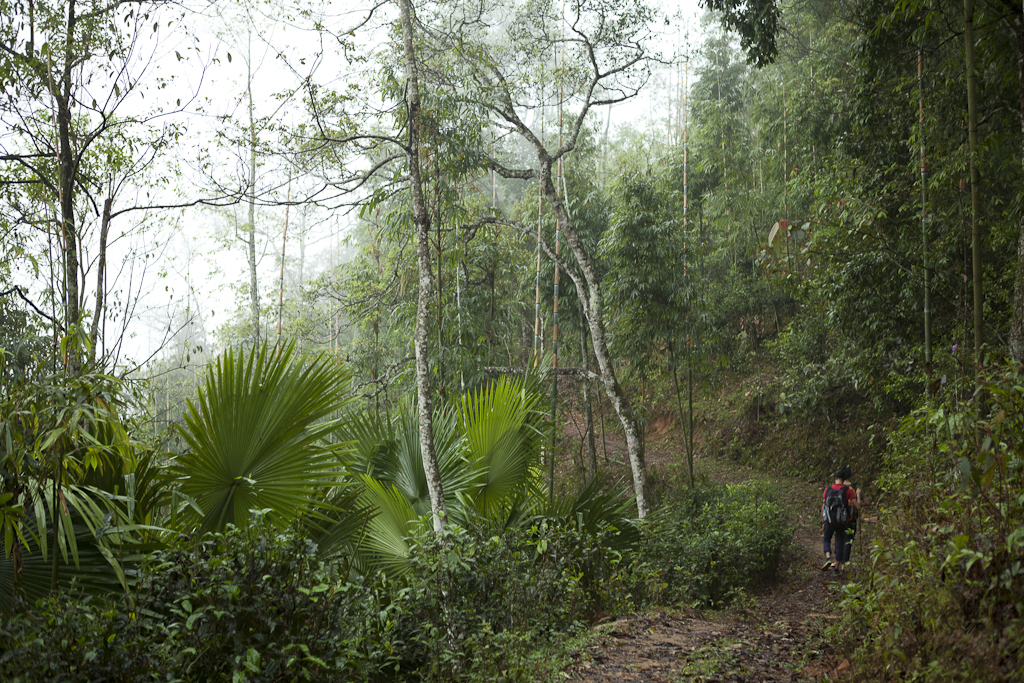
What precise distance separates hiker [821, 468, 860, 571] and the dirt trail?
1.75 ft

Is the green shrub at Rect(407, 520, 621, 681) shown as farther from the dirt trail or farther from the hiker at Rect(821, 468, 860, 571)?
the hiker at Rect(821, 468, 860, 571)

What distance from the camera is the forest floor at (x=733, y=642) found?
13.2 feet

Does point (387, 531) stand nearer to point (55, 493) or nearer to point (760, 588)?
point (55, 493)

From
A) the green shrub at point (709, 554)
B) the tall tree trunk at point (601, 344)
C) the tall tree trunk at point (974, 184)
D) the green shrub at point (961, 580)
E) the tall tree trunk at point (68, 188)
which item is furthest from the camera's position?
the tall tree trunk at point (601, 344)

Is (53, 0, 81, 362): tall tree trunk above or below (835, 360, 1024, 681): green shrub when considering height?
above

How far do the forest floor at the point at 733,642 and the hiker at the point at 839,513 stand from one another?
0.21m

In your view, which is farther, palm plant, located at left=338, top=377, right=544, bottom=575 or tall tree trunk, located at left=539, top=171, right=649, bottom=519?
tall tree trunk, located at left=539, top=171, right=649, bottom=519

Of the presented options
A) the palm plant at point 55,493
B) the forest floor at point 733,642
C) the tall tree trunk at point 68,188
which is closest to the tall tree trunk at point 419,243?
the forest floor at point 733,642

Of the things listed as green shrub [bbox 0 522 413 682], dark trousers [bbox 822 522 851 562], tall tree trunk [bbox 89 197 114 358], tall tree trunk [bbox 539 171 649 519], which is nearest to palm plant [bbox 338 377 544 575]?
tall tree trunk [bbox 89 197 114 358]

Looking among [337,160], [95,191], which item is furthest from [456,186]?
[95,191]

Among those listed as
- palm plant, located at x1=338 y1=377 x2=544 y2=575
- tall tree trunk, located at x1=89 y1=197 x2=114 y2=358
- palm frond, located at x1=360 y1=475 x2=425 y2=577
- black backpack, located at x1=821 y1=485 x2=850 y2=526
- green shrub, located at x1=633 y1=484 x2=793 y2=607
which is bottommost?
green shrub, located at x1=633 y1=484 x2=793 y2=607

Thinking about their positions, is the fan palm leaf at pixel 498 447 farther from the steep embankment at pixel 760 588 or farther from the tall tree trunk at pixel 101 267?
the tall tree trunk at pixel 101 267

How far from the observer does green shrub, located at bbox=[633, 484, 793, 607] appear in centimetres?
654

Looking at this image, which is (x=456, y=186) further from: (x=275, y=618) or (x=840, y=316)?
(x=275, y=618)
